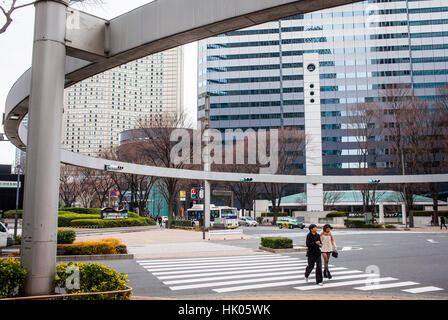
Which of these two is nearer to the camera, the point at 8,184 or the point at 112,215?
the point at 112,215

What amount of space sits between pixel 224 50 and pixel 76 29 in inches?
3582

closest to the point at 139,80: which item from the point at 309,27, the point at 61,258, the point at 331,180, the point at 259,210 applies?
the point at 309,27

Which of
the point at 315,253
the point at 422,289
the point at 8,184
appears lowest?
the point at 422,289

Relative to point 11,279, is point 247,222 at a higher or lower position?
lower

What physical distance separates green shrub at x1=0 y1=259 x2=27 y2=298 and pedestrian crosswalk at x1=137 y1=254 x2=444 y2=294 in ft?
13.9

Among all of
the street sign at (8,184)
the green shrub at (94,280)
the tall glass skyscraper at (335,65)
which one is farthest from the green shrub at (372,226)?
the street sign at (8,184)

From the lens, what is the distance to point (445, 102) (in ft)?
158

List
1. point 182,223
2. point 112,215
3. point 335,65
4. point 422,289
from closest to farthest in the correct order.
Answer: point 422,289
point 112,215
point 182,223
point 335,65

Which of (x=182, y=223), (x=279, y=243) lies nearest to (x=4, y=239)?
(x=279, y=243)

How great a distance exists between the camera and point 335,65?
89.8 meters

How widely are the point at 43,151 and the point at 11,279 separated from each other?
237cm

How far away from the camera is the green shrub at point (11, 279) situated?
6707 millimetres

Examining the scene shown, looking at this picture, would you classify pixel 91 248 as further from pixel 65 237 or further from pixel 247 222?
pixel 247 222

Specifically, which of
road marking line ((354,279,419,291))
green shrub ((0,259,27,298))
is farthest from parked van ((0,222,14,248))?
road marking line ((354,279,419,291))
